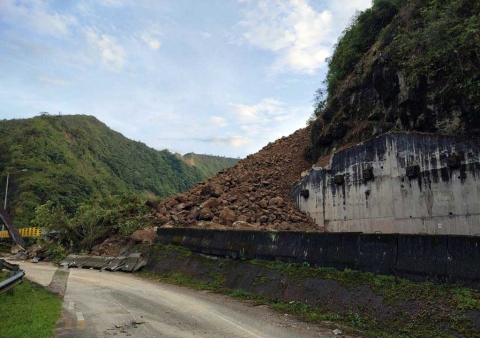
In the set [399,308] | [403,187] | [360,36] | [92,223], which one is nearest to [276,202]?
[403,187]

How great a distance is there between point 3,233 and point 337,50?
4497 centimetres

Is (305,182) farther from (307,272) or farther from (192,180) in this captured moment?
(192,180)

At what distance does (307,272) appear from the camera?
33.2 feet

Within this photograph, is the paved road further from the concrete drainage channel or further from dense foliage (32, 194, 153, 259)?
dense foliage (32, 194, 153, 259)

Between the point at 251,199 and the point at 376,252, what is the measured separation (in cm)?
1536

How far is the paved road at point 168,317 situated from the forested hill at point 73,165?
4206 centimetres

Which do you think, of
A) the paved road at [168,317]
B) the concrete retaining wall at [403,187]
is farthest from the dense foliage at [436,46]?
the paved road at [168,317]

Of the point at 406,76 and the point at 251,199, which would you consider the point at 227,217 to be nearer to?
the point at 251,199

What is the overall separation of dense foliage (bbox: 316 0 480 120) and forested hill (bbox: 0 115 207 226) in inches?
1711

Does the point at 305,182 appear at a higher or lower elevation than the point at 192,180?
lower

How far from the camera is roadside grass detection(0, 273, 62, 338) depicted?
20.8 feet

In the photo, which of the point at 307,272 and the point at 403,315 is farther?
A: the point at 307,272

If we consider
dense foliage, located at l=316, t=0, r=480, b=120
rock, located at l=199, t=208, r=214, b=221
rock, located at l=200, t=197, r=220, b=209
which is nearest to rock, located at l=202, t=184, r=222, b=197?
rock, located at l=200, t=197, r=220, b=209

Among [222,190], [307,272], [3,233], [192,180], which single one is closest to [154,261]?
[222,190]
